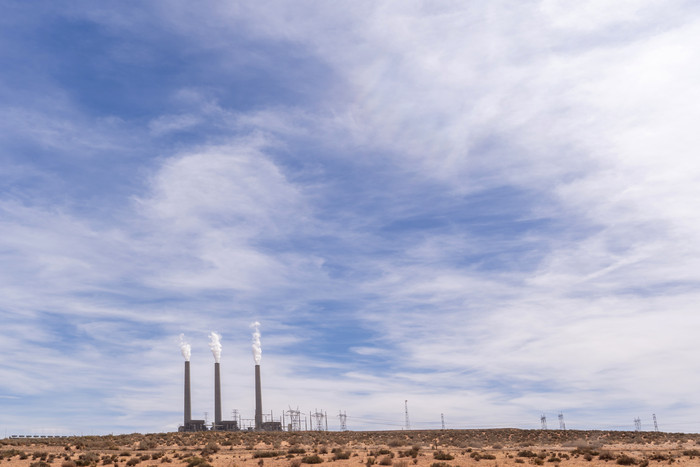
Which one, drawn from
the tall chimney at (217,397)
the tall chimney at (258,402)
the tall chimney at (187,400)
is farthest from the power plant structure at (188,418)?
the tall chimney at (258,402)

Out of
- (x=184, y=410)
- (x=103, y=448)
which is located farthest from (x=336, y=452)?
(x=184, y=410)

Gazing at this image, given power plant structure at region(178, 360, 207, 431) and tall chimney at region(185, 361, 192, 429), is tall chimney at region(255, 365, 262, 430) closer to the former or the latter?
power plant structure at region(178, 360, 207, 431)

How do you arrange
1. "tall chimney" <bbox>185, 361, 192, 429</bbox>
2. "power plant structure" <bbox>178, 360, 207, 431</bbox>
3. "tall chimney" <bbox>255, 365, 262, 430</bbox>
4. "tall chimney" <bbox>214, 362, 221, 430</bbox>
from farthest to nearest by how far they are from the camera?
"tall chimney" <bbox>255, 365, 262, 430</bbox>
"tall chimney" <bbox>214, 362, 221, 430</bbox>
"tall chimney" <bbox>185, 361, 192, 429</bbox>
"power plant structure" <bbox>178, 360, 207, 431</bbox>

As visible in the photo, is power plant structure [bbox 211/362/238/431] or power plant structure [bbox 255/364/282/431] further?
power plant structure [bbox 255/364/282/431]

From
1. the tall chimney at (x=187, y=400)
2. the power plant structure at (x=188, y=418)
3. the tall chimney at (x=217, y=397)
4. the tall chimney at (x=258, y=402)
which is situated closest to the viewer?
the power plant structure at (x=188, y=418)

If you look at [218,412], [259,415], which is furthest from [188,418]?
[259,415]

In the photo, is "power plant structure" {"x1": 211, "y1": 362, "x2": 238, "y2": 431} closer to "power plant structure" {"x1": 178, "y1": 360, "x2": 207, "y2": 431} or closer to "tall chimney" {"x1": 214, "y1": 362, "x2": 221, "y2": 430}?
"tall chimney" {"x1": 214, "y1": 362, "x2": 221, "y2": 430}

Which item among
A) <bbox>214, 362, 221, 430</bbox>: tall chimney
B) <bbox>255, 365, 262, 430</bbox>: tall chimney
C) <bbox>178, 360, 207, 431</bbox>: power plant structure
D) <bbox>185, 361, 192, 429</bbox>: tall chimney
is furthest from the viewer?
<bbox>255, 365, 262, 430</bbox>: tall chimney

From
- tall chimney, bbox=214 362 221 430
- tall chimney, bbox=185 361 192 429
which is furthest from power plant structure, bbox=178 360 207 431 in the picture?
tall chimney, bbox=214 362 221 430

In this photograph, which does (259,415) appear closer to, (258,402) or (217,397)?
(258,402)

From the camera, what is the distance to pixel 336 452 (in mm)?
46844

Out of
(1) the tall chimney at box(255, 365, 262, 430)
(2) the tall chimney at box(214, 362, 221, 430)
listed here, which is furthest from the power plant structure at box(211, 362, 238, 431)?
(1) the tall chimney at box(255, 365, 262, 430)

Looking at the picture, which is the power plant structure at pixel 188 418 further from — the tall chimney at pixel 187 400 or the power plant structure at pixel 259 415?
the power plant structure at pixel 259 415

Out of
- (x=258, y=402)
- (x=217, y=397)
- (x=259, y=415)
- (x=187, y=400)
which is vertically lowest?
(x=259, y=415)
